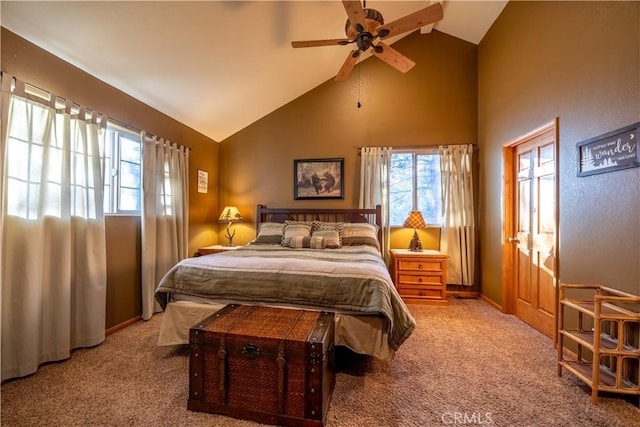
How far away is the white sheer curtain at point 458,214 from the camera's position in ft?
12.7

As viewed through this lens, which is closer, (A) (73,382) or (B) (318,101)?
(A) (73,382)

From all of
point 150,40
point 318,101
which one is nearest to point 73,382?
point 150,40

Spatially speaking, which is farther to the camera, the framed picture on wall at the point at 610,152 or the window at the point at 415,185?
the window at the point at 415,185

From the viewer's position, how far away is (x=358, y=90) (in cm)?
422

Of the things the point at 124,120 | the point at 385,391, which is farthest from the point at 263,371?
the point at 124,120

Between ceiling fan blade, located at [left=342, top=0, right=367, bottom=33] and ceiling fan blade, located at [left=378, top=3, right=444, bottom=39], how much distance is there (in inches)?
6.5

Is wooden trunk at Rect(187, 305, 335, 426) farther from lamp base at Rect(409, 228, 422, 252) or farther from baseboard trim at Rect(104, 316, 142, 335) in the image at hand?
lamp base at Rect(409, 228, 422, 252)

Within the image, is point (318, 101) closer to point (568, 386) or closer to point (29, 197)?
point (29, 197)

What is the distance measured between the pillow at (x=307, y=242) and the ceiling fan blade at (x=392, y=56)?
2017 millimetres

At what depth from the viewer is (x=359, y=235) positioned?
11.4ft

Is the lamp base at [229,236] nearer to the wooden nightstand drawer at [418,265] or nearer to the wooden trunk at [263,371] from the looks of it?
the wooden nightstand drawer at [418,265]

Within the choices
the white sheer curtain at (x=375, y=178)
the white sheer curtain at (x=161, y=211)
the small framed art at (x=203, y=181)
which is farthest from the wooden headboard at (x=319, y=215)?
the white sheer curtain at (x=161, y=211)

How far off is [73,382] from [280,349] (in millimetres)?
1594

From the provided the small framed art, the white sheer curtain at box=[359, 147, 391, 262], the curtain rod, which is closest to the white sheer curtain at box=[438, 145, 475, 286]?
the white sheer curtain at box=[359, 147, 391, 262]
